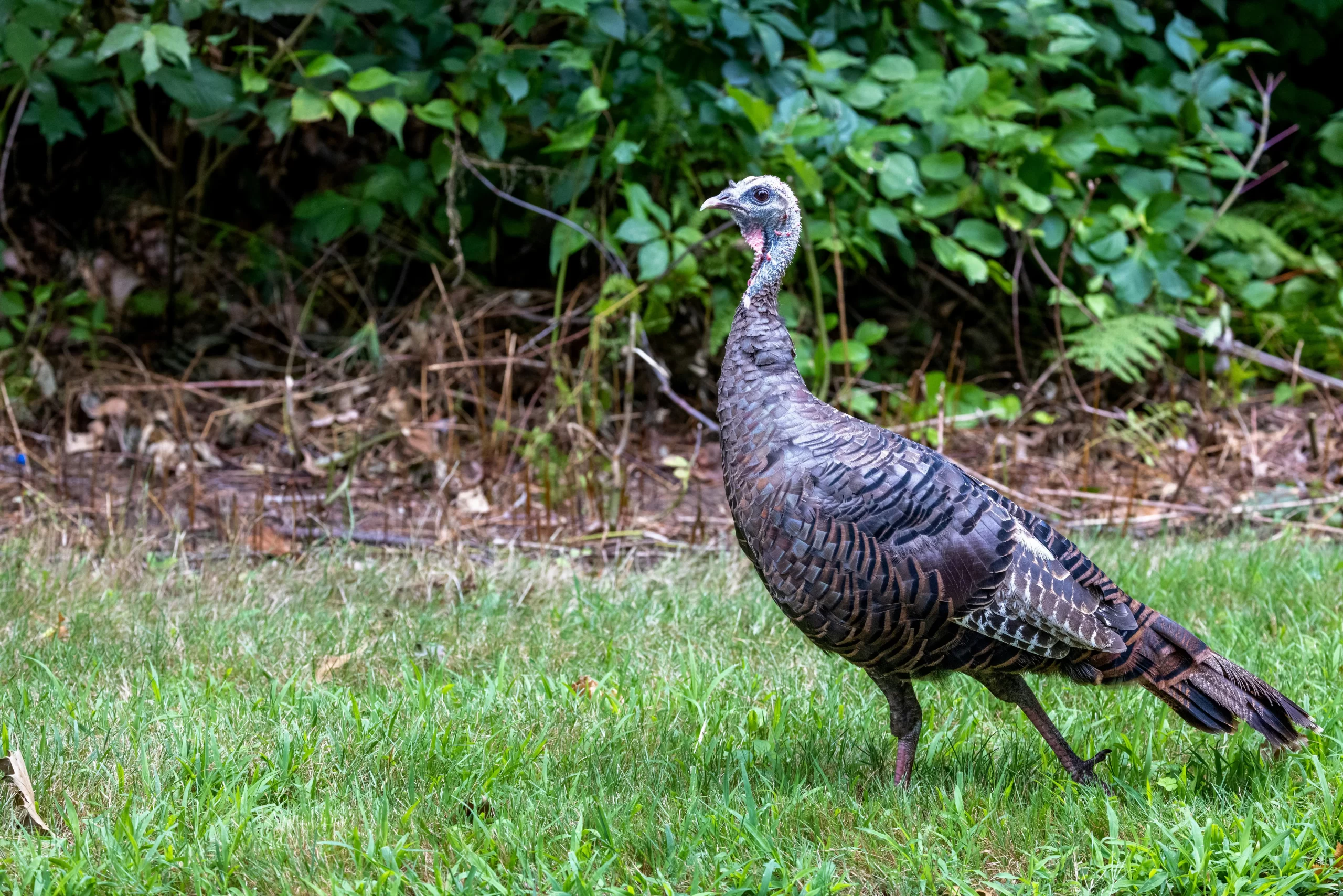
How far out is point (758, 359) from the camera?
3125 mm

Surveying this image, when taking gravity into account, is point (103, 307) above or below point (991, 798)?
below

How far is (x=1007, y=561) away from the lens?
298 centimetres

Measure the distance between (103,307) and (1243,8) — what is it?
20.8 feet

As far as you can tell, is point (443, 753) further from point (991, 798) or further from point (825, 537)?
point (991, 798)

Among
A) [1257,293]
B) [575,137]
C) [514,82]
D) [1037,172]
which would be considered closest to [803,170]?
[575,137]

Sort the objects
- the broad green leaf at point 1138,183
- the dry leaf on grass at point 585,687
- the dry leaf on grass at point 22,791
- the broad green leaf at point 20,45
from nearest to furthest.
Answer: the dry leaf on grass at point 22,791, the dry leaf on grass at point 585,687, the broad green leaf at point 20,45, the broad green leaf at point 1138,183

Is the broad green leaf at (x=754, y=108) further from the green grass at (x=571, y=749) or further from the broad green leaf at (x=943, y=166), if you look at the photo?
the green grass at (x=571, y=749)

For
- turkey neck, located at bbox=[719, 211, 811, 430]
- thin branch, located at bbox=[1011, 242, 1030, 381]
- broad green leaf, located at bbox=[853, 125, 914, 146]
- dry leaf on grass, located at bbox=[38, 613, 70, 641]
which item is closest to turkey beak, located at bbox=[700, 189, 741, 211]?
turkey neck, located at bbox=[719, 211, 811, 430]

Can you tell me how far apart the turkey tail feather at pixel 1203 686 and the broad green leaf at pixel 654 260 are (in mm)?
2845

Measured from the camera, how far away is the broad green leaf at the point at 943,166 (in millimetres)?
5828

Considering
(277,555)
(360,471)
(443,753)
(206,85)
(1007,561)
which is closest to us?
(1007,561)

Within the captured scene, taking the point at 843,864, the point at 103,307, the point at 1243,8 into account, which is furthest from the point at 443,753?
the point at 1243,8

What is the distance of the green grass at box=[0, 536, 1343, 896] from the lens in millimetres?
2684

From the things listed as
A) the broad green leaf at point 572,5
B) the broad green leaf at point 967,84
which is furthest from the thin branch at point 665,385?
the broad green leaf at point 967,84
